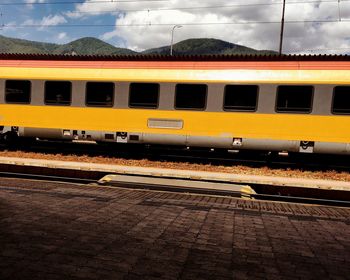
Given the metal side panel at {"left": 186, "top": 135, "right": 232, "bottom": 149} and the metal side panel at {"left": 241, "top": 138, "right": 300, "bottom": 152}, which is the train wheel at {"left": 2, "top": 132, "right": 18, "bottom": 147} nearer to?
the metal side panel at {"left": 186, "top": 135, "right": 232, "bottom": 149}

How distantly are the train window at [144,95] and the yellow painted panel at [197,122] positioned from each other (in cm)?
23

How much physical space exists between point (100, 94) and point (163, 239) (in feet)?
30.4

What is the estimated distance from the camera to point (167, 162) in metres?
12.5

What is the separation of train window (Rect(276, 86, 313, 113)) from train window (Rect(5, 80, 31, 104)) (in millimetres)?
9578

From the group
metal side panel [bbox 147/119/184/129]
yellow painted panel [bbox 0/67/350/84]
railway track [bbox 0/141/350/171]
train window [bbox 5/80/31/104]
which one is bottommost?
railway track [bbox 0/141/350/171]

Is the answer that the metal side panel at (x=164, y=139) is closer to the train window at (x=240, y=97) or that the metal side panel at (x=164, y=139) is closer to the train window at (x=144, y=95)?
the train window at (x=144, y=95)

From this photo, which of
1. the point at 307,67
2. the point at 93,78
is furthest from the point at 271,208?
the point at 93,78

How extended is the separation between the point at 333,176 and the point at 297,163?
1380 millimetres

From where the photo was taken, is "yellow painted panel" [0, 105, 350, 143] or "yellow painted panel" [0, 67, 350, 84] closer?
"yellow painted panel" [0, 67, 350, 84]

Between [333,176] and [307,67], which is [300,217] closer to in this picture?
[333,176]

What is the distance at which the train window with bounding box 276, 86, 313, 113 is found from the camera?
11.2 meters

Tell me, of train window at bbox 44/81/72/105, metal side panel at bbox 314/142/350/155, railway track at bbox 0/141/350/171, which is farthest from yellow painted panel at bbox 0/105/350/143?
railway track at bbox 0/141/350/171

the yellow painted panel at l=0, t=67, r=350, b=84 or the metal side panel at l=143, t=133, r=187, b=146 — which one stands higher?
the yellow painted panel at l=0, t=67, r=350, b=84

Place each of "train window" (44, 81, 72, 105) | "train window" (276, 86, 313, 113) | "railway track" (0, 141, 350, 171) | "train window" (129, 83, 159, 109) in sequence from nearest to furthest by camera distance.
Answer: "train window" (276, 86, 313, 113) → "railway track" (0, 141, 350, 171) → "train window" (129, 83, 159, 109) → "train window" (44, 81, 72, 105)
